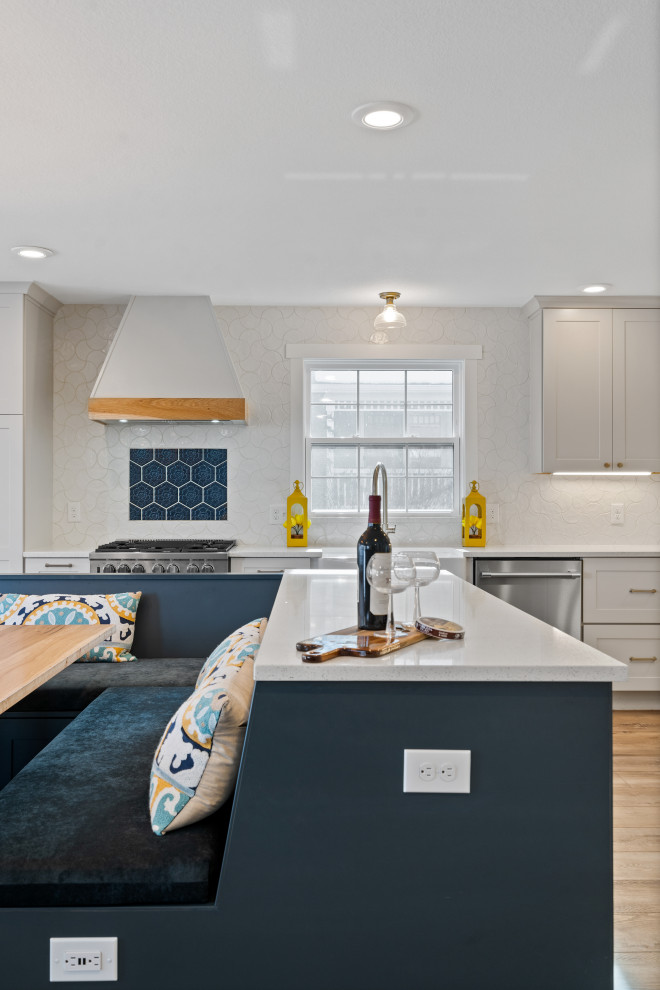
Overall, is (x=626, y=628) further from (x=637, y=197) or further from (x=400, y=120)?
(x=400, y=120)

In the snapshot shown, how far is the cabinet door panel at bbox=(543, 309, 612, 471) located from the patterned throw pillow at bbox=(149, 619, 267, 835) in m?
3.44

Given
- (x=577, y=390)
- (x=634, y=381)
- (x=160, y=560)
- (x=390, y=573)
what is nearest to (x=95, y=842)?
(x=390, y=573)

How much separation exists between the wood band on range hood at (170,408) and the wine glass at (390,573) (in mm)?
2914

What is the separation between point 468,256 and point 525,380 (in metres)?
1.33

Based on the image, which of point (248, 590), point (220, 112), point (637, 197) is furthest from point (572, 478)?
point (220, 112)

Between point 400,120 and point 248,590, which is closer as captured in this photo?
point 400,120

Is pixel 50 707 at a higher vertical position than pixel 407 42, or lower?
lower

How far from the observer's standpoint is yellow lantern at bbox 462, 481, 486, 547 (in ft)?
15.4

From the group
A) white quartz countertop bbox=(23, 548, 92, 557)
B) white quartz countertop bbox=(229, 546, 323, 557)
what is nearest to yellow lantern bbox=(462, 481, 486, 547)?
white quartz countertop bbox=(229, 546, 323, 557)

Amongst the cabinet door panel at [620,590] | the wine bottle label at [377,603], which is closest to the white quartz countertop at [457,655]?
the wine bottle label at [377,603]

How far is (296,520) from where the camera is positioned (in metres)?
4.70

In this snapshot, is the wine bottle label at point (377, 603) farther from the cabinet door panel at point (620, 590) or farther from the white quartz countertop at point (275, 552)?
the cabinet door panel at point (620, 590)

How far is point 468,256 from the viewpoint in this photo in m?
3.80

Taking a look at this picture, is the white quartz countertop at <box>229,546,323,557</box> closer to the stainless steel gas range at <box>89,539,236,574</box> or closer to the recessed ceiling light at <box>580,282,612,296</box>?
the stainless steel gas range at <box>89,539,236,574</box>
